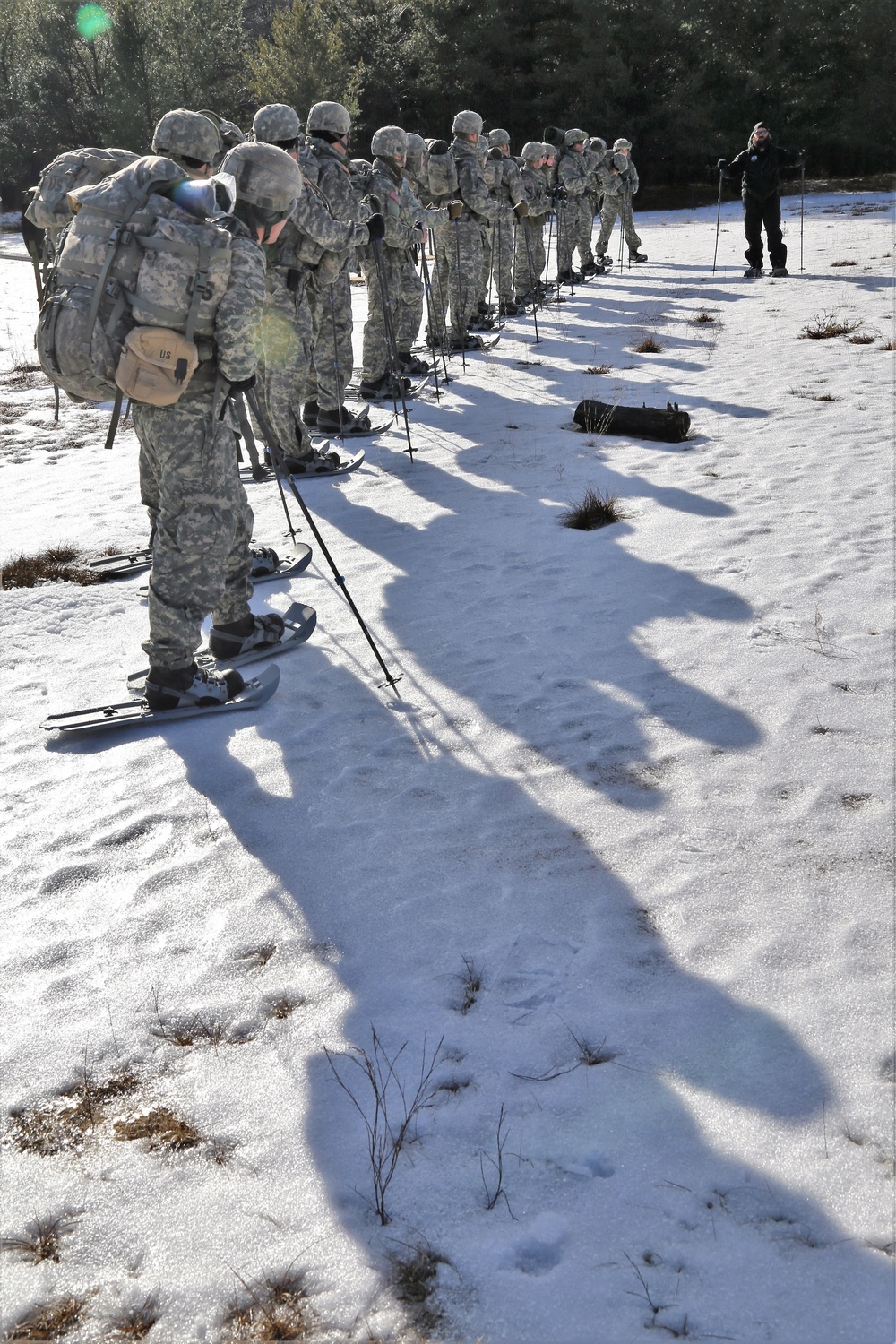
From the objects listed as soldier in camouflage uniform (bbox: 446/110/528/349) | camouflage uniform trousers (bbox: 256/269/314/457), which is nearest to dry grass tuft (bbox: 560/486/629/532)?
camouflage uniform trousers (bbox: 256/269/314/457)

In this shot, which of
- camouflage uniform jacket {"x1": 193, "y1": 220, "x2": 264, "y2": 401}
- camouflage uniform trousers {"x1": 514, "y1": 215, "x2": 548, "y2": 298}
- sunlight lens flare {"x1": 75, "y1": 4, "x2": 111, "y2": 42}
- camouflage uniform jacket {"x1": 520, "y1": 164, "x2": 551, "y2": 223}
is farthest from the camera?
sunlight lens flare {"x1": 75, "y1": 4, "x2": 111, "y2": 42}

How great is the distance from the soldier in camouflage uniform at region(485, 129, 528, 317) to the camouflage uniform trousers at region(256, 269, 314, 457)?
574 centimetres

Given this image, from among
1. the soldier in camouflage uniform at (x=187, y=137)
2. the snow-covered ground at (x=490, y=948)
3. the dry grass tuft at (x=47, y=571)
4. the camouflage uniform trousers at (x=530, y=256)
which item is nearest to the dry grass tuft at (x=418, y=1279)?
the snow-covered ground at (x=490, y=948)

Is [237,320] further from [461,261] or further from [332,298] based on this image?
[461,261]

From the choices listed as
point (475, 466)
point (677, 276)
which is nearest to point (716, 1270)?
point (475, 466)

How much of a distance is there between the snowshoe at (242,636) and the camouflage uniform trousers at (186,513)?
0.51 m

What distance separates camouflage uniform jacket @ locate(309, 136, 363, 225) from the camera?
24.5 ft

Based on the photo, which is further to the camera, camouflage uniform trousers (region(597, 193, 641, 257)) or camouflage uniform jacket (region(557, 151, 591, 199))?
camouflage uniform trousers (region(597, 193, 641, 257))

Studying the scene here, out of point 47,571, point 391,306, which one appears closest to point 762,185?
point 391,306

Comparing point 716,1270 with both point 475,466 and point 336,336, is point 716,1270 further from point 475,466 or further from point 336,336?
point 336,336

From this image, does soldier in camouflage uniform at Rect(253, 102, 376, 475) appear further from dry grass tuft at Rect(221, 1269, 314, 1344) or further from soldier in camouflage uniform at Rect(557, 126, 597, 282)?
soldier in camouflage uniform at Rect(557, 126, 597, 282)

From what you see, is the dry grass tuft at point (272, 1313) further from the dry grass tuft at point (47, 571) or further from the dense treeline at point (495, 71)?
the dense treeline at point (495, 71)

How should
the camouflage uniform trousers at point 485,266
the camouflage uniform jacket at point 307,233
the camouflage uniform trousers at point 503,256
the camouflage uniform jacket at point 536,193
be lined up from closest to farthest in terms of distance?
the camouflage uniform jacket at point 307,233, the camouflage uniform trousers at point 485,266, the camouflage uniform trousers at point 503,256, the camouflage uniform jacket at point 536,193

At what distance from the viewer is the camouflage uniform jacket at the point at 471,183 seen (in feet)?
38.4
